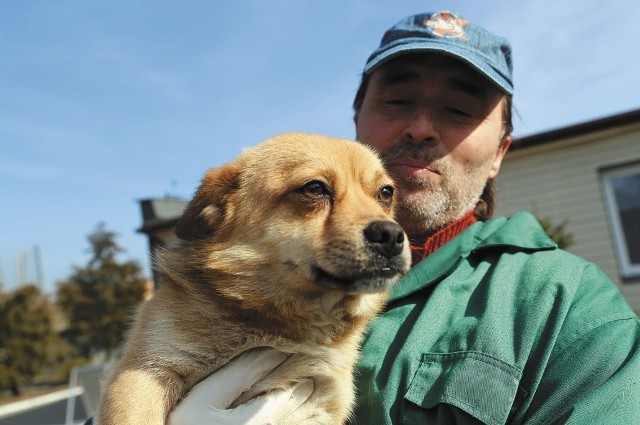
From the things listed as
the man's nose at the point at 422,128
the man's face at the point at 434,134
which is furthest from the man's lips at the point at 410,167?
the man's nose at the point at 422,128

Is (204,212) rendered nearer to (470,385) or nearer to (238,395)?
(238,395)

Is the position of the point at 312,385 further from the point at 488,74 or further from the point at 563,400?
the point at 488,74

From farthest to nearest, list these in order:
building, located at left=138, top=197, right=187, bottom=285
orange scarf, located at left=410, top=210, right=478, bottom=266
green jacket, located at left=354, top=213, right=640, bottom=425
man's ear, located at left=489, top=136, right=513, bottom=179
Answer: building, located at left=138, top=197, right=187, bottom=285 → man's ear, located at left=489, top=136, right=513, bottom=179 → orange scarf, located at left=410, top=210, right=478, bottom=266 → green jacket, located at left=354, top=213, right=640, bottom=425

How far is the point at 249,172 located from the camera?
9.49ft

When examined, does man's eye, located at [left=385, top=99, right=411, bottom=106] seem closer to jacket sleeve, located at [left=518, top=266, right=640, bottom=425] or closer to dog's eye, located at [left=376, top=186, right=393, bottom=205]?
dog's eye, located at [left=376, top=186, right=393, bottom=205]

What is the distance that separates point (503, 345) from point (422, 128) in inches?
54.9

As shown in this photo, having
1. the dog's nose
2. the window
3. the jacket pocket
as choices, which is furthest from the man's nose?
the window

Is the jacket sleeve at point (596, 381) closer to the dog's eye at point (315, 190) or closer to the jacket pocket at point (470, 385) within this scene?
the jacket pocket at point (470, 385)

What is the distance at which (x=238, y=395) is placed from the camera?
2428 millimetres

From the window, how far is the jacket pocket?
10326 millimetres

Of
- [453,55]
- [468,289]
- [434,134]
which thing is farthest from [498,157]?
[468,289]

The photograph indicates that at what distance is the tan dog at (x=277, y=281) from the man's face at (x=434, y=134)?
0.36m

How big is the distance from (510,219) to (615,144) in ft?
31.9

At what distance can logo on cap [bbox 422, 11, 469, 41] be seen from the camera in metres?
3.19
